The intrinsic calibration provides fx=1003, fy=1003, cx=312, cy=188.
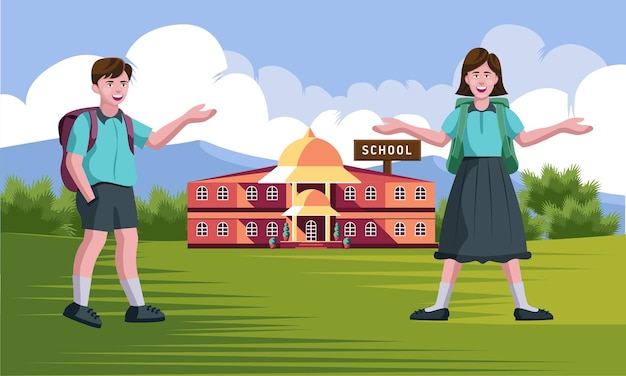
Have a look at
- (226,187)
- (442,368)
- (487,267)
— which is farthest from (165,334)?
(226,187)

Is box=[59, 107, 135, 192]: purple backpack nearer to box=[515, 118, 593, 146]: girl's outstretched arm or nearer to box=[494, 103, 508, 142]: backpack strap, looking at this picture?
box=[494, 103, 508, 142]: backpack strap

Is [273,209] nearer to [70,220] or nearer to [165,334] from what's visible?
[70,220]

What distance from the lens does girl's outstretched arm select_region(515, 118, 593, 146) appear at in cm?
1041

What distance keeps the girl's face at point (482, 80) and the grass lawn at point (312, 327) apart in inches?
94.0

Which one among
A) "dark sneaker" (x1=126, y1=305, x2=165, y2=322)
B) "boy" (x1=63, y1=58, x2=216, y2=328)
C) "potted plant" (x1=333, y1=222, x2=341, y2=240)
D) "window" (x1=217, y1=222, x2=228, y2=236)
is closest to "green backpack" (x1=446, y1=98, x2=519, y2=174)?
"boy" (x1=63, y1=58, x2=216, y2=328)

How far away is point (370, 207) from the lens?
33375 millimetres

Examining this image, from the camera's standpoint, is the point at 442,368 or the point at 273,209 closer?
the point at 442,368

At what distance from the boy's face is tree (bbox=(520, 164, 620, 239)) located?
3599 centimetres

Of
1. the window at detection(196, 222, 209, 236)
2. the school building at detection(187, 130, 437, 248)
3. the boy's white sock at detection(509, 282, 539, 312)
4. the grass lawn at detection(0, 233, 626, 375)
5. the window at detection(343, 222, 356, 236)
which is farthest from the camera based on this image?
the window at detection(343, 222, 356, 236)

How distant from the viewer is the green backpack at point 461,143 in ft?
34.1

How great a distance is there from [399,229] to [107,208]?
2382cm

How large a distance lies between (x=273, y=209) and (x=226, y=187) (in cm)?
171

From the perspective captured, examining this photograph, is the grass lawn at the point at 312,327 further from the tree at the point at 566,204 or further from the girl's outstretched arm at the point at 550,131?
the tree at the point at 566,204

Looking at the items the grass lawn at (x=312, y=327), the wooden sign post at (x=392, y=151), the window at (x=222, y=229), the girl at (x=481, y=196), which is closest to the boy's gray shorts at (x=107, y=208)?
the grass lawn at (x=312, y=327)
